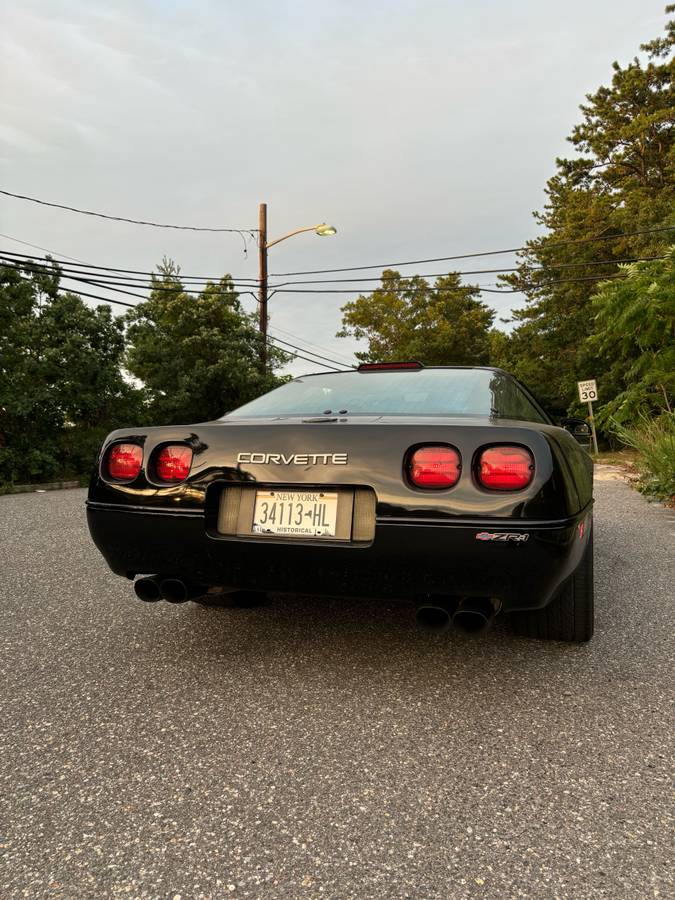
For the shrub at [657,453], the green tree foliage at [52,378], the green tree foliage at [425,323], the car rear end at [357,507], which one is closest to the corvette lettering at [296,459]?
the car rear end at [357,507]

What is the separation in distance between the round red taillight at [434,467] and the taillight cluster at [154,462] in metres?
0.84

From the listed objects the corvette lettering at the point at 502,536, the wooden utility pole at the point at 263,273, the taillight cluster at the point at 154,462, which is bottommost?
the corvette lettering at the point at 502,536

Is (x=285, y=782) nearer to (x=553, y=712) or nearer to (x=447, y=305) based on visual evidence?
(x=553, y=712)

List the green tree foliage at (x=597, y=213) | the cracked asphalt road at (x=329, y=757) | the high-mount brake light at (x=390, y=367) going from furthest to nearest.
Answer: the green tree foliage at (x=597, y=213) → the high-mount brake light at (x=390, y=367) → the cracked asphalt road at (x=329, y=757)

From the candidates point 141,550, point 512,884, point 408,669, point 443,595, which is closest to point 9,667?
point 141,550

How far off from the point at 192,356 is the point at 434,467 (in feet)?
58.1

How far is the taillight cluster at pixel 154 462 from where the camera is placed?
2.24 m

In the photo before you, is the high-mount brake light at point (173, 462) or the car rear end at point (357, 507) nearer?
the car rear end at point (357, 507)

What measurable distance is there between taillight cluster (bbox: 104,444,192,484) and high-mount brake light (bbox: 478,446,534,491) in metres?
1.07

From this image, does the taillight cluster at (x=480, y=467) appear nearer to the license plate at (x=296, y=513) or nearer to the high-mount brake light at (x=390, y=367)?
the license plate at (x=296, y=513)

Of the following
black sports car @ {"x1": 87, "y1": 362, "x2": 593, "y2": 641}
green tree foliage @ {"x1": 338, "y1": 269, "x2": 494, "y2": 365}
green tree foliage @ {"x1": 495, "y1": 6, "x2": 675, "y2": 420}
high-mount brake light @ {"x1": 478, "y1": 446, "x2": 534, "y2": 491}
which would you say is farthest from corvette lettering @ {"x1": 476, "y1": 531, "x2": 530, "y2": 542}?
green tree foliage @ {"x1": 338, "y1": 269, "x2": 494, "y2": 365}

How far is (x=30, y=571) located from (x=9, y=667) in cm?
187

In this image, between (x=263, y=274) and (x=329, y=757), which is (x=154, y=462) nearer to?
(x=329, y=757)

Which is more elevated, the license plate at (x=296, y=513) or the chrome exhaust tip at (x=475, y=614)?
the license plate at (x=296, y=513)
